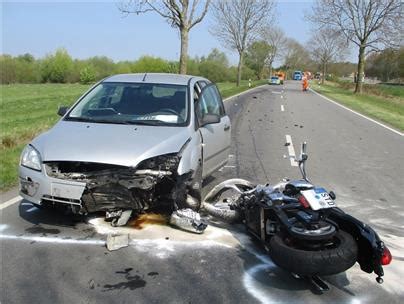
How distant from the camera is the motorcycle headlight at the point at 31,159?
16.2 feet

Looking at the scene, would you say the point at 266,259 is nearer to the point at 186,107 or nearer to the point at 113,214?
the point at 113,214

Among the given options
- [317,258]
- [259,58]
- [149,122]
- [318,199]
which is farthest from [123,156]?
[259,58]

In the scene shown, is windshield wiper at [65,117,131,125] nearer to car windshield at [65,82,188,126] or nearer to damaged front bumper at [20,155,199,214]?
car windshield at [65,82,188,126]

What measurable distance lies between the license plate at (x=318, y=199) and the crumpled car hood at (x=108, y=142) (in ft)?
5.23

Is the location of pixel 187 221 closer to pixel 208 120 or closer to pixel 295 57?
pixel 208 120

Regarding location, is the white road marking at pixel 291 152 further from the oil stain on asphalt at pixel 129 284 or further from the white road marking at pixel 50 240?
the oil stain on asphalt at pixel 129 284

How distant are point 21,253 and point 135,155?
1393mm

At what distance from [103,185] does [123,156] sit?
0.34m

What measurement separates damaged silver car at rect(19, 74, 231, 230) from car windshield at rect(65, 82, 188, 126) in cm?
1

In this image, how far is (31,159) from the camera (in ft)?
16.5

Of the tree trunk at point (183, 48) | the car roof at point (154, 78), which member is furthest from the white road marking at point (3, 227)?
the tree trunk at point (183, 48)

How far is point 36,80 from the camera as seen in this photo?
7075 cm

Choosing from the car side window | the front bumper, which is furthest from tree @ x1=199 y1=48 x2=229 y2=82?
the front bumper

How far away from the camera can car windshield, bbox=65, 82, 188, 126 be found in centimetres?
586
